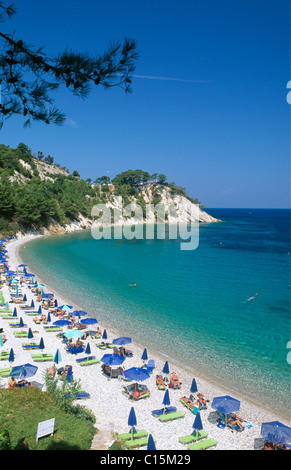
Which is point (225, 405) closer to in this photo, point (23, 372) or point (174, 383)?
point (174, 383)

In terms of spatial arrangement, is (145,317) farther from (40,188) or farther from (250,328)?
(40,188)

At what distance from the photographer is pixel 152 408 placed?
1364cm

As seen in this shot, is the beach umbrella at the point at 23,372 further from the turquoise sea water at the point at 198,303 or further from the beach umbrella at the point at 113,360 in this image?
the turquoise sea water at the point at 198,303

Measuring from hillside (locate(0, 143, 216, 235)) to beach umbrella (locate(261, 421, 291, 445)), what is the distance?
63.0 m

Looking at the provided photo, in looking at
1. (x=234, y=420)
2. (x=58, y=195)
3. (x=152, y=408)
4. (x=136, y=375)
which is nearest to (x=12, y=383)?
(x=136, y=375)

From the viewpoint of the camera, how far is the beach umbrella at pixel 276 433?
36.6 feet

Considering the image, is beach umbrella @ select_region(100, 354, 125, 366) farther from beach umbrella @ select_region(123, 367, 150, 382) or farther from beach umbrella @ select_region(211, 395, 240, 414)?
beach umbrella @ select_region(211, 395, 240, 414)

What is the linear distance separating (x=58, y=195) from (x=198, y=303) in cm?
7172

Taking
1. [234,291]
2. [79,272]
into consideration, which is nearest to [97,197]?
[79,272]

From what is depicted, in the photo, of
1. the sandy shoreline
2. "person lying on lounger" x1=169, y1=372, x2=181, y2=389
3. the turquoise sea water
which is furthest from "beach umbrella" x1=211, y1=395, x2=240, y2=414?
the turquoise sea water

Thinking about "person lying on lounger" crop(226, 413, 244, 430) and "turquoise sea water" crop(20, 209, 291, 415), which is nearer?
"person lying on lounger" crop(226, 413, 244, 430)

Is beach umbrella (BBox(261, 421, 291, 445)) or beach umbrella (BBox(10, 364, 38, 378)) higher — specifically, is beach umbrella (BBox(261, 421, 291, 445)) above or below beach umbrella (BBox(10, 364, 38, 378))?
below

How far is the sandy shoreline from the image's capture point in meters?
11.6

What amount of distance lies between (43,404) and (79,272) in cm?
2997
